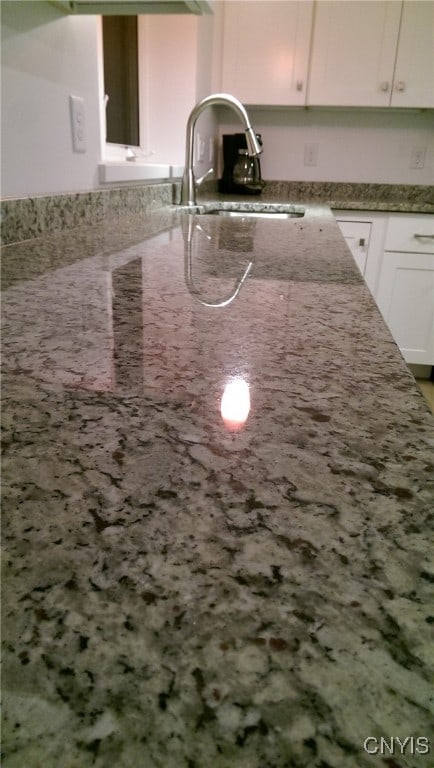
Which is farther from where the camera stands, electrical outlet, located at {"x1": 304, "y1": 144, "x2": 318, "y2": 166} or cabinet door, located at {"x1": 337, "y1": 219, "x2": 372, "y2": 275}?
electrical outlet, located at {"x1": 304, "y1": 144, "x2": 318, "y2": 166}

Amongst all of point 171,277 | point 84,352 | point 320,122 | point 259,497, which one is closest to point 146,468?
point 259,497

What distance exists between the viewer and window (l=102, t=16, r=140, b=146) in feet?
6.01

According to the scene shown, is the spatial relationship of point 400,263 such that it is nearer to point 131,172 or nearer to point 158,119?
point 158,119

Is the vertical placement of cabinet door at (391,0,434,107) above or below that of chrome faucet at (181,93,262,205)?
above

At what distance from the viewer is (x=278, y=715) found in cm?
14

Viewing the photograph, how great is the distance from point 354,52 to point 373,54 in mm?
96

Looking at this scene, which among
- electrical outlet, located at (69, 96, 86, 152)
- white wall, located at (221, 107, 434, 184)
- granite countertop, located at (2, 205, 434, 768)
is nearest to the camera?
granite countertop, located at (2, 205, 434, 768)

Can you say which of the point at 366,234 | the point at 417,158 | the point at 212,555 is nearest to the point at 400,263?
the point at 366,234

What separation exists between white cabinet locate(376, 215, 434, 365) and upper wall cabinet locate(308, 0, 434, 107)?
0.68m

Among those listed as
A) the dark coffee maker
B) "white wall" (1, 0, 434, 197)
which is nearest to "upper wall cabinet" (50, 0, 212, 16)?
"white wall" (1, 0, 434, 197)

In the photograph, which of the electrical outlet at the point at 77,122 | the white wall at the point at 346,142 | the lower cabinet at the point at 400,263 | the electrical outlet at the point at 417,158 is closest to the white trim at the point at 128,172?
the electrical outlet at the point at 77,122

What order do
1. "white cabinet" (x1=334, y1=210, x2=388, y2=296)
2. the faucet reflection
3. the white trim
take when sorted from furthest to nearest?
"white cabinet" (x1=334, y1=210, x2=388, y2=296) → the white trim → the faucet reflection

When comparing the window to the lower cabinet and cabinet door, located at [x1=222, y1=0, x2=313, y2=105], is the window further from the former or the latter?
the lower cabinet

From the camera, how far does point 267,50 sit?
257 centimetres
